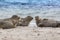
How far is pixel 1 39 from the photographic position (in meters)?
5.18

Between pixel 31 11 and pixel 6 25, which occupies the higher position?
pixel 6 25

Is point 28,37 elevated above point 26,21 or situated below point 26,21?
above

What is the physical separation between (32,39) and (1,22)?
3003 millimetres

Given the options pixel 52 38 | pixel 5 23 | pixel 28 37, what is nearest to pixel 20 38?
pixel 28 37

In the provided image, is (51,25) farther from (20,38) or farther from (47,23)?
(20,38)

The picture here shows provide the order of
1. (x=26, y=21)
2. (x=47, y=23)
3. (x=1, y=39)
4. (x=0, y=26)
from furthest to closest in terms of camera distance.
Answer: (x=26, y=21) < (x=47, y=23) < (x=0, y=26) < (x=1, y=39)

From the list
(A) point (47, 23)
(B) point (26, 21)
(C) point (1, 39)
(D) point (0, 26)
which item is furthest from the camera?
(B) point (26, 21)

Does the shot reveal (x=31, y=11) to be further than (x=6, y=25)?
Yes

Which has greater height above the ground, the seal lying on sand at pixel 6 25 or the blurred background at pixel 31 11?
the seal lying on sand at pixel 6 25

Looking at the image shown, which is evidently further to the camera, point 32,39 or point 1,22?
point 1,22

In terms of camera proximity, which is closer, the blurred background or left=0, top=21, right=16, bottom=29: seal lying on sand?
left=0, top=21, right=16, bottom=29: seal lying on sand

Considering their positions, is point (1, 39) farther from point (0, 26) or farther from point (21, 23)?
point (21, 23)

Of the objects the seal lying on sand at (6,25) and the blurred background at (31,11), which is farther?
the blurred background at (31,11)

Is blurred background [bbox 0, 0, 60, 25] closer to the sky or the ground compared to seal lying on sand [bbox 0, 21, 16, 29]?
closer to the ground
